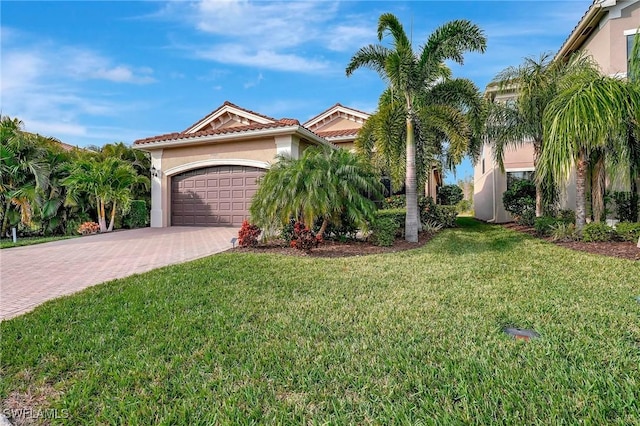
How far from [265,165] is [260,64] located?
3943mm

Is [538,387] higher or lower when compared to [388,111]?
lower

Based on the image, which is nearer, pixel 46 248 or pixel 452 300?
pixel 452 300

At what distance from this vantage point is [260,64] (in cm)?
1209

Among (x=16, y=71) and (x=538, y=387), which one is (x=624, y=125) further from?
(x=16, y=71)

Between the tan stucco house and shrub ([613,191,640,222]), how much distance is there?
10.6 m

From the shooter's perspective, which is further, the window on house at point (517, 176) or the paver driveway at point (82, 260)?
the window on house at point (517, 176)

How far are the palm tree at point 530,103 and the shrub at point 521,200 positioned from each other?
155 centimetres

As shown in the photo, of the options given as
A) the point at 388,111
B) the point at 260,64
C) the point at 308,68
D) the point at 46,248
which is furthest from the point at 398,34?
the point at 46,248

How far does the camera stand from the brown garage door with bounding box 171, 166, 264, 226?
14.4 m

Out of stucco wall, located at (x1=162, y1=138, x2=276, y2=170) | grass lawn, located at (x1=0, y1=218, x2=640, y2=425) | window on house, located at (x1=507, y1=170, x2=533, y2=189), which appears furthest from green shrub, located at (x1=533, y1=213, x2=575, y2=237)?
stucco wall, located at (x1=162, y1=138, x2=276, y2=170)

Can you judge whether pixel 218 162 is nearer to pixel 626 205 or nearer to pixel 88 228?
pixel 88 228

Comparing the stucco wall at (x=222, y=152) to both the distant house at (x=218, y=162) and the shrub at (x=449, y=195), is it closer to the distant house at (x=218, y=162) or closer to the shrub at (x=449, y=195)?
the distant house at (x=218, y=162)

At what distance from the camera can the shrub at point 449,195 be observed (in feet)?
99.9

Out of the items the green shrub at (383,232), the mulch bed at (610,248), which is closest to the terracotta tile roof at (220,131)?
the green shrub at (383,232)
